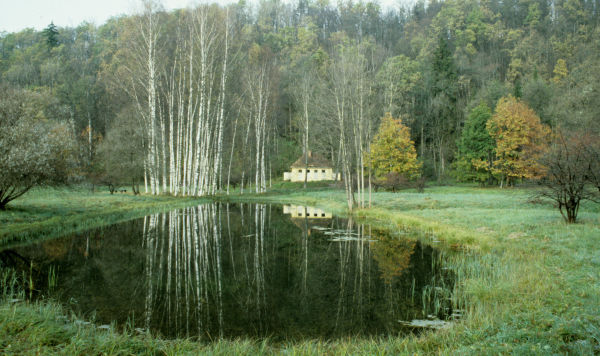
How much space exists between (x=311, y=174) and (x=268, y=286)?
152 ft

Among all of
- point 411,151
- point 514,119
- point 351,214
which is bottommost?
point 351,214

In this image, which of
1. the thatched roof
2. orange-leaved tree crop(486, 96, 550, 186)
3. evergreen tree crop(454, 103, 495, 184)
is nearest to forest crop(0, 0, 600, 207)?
evergreen tree crop(454, 103, 495, 184)

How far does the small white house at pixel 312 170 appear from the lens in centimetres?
5303

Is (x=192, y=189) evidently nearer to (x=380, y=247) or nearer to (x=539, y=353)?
(x=380, y=247)

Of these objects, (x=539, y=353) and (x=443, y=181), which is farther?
(x=443, y=181)

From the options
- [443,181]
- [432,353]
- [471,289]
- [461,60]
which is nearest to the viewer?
[432,353]

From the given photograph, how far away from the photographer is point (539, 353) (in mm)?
3949

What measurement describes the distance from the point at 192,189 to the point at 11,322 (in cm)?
2645

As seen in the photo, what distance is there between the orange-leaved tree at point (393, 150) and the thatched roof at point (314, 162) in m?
11.5

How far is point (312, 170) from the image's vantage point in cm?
5447

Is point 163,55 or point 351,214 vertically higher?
point 163,55

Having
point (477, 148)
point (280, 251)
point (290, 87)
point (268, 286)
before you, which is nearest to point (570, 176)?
point (280, 251)

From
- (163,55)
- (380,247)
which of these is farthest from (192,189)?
(380,247)

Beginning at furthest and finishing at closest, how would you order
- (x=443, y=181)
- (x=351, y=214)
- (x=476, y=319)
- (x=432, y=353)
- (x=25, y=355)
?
1. (x=443, y=181)
2. (x=351, y=214)
3. (x=476, y=319)
4. (x=432, y=353)
5. (x=25, y=355)
